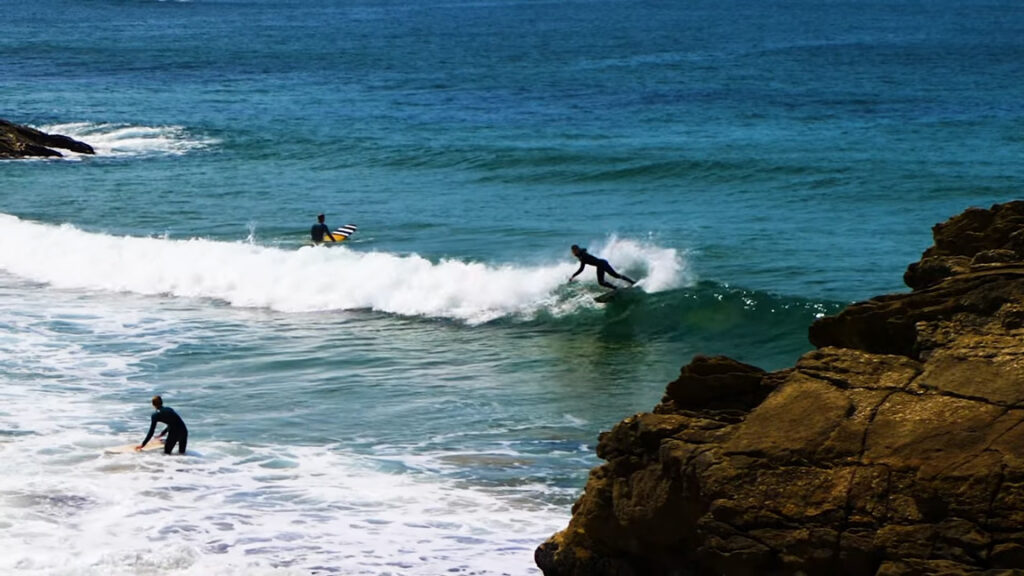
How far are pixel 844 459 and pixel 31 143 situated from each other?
157 feet

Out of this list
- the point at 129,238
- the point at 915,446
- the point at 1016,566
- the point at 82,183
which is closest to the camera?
the point at 1016,566

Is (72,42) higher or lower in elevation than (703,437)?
higher

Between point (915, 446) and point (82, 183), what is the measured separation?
4077cm

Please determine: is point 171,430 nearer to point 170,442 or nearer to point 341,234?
point 170,442

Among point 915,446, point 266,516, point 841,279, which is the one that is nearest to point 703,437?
point 915,446

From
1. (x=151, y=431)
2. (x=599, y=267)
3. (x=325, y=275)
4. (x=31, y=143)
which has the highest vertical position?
(x=31, y=143)

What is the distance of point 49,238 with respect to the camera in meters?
37.3

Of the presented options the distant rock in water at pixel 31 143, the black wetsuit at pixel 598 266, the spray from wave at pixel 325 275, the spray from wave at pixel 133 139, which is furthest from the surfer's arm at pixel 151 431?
the distant rock in water at pixel 31 143

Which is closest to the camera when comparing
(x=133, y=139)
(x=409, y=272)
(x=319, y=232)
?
(x=409, y=272)

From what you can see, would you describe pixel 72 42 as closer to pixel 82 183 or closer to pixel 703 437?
pixel 82 183

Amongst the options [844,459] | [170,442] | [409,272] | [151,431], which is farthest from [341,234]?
[844,459]

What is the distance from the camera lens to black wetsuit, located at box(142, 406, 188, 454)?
19.2m

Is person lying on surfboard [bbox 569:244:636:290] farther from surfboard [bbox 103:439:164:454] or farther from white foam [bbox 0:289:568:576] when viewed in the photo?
surfboard [bbox 103:439:164:454]

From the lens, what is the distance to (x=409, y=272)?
105ft
